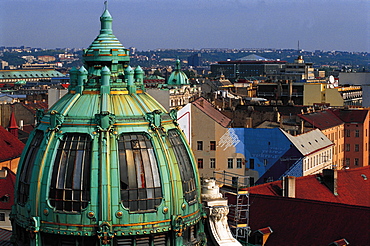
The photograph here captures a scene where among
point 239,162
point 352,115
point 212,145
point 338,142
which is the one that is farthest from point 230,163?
point 352,115

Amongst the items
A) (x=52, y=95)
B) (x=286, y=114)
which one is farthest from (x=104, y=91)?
(x=286, y=114)

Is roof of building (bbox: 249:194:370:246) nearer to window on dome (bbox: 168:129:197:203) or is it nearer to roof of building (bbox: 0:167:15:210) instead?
window on dome (bbox: 168:129:197:203)

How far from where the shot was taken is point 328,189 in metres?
68.9

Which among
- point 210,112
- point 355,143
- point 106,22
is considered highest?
point 106,22

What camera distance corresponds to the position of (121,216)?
26.7 metres

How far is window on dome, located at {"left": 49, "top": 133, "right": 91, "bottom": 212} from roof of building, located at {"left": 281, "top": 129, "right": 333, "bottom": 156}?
65112mm

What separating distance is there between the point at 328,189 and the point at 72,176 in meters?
44.8

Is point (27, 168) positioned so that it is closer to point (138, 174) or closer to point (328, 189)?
point (138, 174)

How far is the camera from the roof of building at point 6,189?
230 ft

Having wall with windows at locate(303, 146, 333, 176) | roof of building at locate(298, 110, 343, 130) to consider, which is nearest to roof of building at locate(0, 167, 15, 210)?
wall with windows at locate(303, 146, 333, 176)

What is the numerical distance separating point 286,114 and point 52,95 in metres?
82.8

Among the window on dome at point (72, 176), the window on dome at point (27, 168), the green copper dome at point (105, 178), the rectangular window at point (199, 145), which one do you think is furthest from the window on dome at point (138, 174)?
the rectangular window at point (199, 145)

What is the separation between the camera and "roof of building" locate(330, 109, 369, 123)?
416 ft

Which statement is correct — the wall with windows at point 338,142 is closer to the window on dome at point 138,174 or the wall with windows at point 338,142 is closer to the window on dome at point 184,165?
the window on dome at point 184,165
